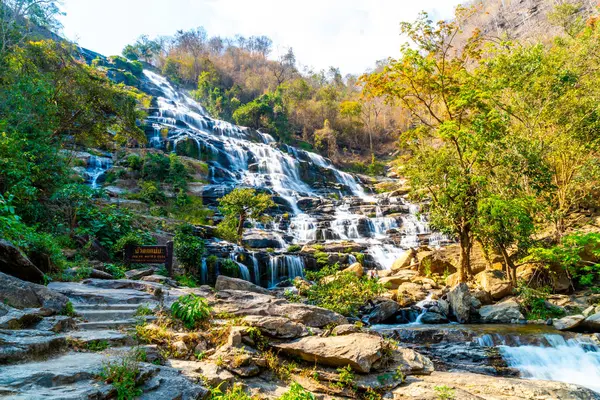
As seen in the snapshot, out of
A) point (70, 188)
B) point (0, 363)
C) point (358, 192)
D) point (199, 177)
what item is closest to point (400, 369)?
point (0, 363)

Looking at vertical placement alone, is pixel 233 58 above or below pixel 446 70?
above

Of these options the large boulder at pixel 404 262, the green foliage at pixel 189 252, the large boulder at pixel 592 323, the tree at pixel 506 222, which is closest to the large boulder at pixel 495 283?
the tree at pixel 506 222

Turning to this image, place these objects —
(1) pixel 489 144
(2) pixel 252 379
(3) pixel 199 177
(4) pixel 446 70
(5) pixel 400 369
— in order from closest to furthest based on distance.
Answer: (2) pixel 252 379, (5) pixel 400 369, (1) pixel 489 144, (4) pixel 446 70, (3) pixel 199 177

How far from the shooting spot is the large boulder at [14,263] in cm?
484

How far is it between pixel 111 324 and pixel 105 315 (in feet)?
1.34

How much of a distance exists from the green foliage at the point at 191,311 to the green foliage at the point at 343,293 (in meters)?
5.13

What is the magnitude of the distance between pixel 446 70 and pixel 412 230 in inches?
394

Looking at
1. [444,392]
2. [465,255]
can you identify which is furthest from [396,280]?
[444,392]

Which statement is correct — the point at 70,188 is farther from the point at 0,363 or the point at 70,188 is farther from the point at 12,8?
the point at 12,8

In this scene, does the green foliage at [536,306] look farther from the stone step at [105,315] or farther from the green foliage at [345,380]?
the stone step at [105,315]

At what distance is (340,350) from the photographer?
14.7 feet

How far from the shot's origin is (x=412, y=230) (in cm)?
2069

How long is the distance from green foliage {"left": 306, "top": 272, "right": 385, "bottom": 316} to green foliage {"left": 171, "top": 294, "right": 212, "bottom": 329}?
5.13 metres

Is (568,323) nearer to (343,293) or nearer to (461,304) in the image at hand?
(461,304)
